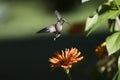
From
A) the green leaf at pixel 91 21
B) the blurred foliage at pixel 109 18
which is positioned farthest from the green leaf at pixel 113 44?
the green leaf at pixel 91 21

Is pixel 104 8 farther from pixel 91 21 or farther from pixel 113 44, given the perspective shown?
pixel 113 44

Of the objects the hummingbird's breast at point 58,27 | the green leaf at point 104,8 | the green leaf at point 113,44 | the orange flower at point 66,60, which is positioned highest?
the hummingbird's breast at point 58,27

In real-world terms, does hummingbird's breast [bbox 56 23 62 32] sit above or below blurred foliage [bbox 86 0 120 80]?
above

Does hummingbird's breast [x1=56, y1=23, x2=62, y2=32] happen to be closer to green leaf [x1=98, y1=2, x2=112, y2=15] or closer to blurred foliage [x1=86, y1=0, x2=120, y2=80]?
blurred foliage [x1=86, y1=0, x2=120, y2=80]

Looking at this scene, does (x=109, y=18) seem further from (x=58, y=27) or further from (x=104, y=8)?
(x=58, y=27)

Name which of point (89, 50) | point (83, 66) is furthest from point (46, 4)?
point (83, 66)

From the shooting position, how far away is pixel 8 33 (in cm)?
674

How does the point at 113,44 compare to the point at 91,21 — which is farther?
the point at 91,21

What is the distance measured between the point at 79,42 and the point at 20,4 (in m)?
1.99

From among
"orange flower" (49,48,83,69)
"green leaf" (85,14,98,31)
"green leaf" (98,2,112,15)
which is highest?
"green leaf" (98,2,112,15)

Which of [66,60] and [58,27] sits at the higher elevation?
[58,27]

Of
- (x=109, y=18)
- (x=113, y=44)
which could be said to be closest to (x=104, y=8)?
(x=109, y=18)

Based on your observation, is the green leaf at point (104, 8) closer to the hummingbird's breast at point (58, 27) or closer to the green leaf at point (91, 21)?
the green leaf at point (91, 21)

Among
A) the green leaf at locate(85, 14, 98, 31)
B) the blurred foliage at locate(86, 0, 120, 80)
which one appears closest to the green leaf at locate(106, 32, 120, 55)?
the blurred foliage at locate(86, 0, 120, 80)
